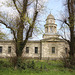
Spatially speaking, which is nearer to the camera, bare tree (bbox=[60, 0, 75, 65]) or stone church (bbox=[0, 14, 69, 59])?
bare tree (bbox=[60, 0, 75, 65])

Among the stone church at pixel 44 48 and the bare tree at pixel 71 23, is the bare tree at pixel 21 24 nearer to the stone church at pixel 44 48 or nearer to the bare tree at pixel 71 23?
the bare tree at pixel 71 23

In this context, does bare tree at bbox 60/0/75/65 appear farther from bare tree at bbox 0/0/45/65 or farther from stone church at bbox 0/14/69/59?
stone church at bbox 0/14/69/59

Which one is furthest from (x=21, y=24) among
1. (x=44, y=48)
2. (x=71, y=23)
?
(x=44, y=48)

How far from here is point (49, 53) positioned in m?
30.6

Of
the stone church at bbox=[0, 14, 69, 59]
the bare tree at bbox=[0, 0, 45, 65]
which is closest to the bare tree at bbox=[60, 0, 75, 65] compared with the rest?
the bare tree at bbox=[0, 0, 45, 65]

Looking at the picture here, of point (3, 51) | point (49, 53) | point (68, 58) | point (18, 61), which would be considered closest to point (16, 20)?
point (18, 61)

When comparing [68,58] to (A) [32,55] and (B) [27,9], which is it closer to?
(B) [27,9]

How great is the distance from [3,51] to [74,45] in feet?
78.7

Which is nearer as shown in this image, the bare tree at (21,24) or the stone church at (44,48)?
the bare tree at (21,24)

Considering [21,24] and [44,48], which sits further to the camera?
[44,48]

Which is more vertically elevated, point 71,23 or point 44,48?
point 71,23

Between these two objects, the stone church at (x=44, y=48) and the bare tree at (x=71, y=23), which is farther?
the stone church at (x=44, y=48)

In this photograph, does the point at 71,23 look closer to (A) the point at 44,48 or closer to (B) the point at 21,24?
(B) the point at 21,24

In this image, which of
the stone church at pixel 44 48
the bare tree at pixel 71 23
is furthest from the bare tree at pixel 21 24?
the stone church at pixel 44 48
